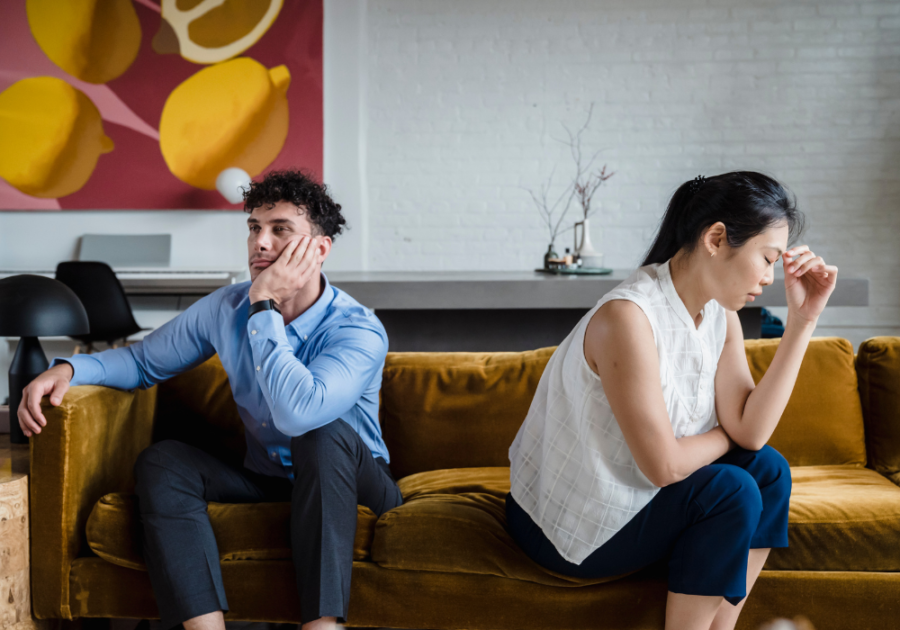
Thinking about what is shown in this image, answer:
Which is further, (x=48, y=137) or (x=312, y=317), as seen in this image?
(x=48, y=137)

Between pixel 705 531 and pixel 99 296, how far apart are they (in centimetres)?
326

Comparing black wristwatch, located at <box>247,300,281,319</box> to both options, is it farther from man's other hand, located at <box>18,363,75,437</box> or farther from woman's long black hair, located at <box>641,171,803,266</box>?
woman's long black hair, located at <box>641,171,803,266</box>

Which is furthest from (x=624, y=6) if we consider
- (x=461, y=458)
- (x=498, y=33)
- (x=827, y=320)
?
(x=461, y=458)

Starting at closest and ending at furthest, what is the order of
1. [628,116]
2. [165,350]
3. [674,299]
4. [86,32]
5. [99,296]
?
[674,299] < [165,350] < [99,296] < [86,32] < [628,116]

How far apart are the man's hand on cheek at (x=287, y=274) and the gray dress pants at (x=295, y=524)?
1.01 feet

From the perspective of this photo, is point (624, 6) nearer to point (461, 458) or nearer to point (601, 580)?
point (461, 458)

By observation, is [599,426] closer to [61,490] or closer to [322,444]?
[322,444]

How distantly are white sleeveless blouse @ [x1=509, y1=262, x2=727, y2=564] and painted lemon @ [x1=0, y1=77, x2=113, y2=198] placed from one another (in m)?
4.13

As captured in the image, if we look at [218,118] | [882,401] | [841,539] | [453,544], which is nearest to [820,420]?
[882,401]

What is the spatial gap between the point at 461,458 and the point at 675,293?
816 mm

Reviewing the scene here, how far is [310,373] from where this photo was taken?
4.50 feet

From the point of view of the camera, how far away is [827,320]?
4.67m

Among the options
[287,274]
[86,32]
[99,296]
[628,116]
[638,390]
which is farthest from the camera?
[628,116]

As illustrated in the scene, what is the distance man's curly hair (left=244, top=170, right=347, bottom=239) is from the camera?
1.56 meters
